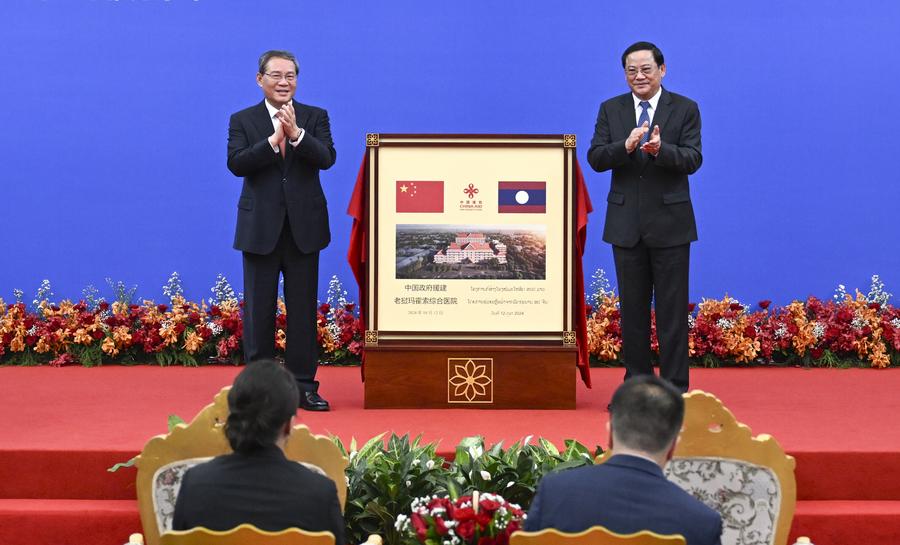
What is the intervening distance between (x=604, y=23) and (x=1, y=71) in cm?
334

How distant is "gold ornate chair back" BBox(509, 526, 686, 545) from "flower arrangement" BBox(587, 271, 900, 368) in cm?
426

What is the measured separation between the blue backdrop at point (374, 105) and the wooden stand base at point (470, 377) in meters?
2.05

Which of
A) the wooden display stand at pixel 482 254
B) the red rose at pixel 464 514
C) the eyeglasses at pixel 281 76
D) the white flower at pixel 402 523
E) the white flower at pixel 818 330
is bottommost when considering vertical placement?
the white flower at pixel 402 523

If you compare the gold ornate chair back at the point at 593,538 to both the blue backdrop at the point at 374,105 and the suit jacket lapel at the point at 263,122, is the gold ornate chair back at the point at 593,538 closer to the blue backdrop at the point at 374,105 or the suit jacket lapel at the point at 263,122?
the suit jacket lapel at the point at 263,122

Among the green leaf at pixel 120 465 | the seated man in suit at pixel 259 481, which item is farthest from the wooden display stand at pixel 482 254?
the seated man in suit at pixel 259 481

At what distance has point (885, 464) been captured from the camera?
3.59 m

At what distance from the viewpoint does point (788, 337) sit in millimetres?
6055

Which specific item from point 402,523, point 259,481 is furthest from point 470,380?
point 259,481

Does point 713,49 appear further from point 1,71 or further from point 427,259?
point 1,71

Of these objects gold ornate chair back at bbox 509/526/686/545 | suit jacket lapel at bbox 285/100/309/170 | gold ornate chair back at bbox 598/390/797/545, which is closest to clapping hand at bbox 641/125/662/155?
suit jacket lapel at bbox 285/100/309/170

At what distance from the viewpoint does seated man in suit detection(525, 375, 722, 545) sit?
192cm

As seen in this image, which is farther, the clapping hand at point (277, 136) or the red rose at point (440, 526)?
the clapping hand at point (277, 136)

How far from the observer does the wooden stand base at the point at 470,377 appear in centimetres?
456

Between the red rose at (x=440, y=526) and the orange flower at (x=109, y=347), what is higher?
the orange flower at (x=109, y=347)
